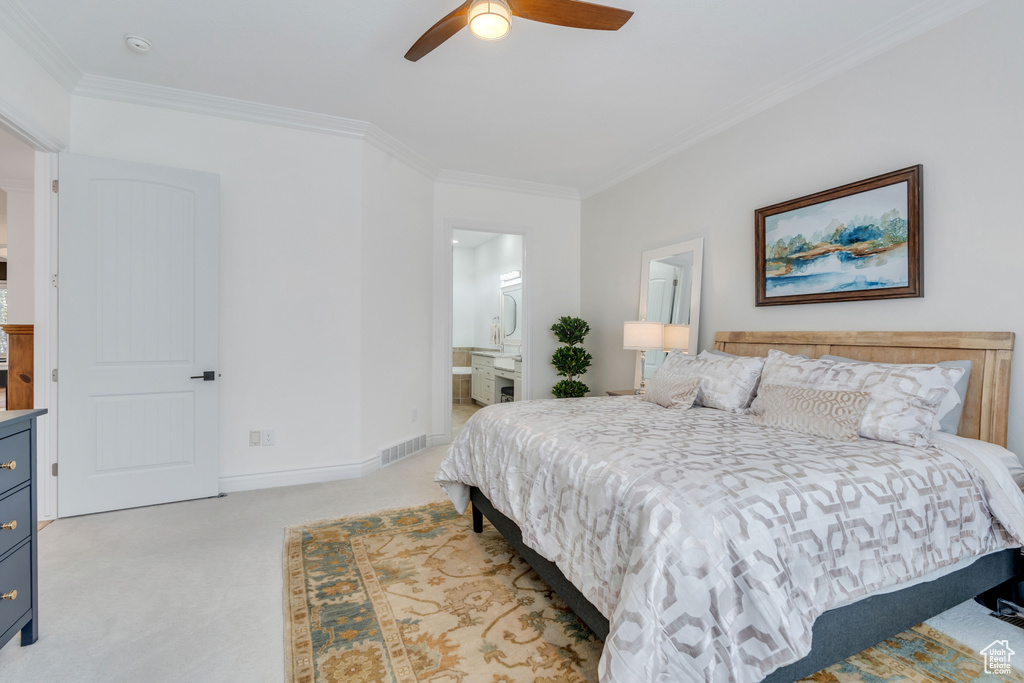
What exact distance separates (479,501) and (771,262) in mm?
2381

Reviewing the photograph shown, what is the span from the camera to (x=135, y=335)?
9.98ft

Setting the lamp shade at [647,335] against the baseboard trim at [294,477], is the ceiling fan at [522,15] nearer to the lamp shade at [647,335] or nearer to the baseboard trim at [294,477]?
the lamp shade at [647,335]

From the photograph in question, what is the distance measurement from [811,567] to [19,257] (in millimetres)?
6406

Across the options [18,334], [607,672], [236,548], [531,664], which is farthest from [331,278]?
[607,672]

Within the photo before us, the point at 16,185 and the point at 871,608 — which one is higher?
the point at 16,185

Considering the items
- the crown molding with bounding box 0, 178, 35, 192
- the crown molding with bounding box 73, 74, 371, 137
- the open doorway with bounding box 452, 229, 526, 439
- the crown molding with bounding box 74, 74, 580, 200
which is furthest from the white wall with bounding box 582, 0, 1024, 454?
the crown molding with bounding box 0, 178, 35, 192

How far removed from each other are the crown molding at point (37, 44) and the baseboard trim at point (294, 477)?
262 cm

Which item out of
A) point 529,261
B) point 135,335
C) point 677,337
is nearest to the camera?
point 135,335

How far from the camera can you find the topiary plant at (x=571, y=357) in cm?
491

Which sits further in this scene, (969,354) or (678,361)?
(678,361)

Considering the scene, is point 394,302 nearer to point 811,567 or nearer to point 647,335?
point 647,335

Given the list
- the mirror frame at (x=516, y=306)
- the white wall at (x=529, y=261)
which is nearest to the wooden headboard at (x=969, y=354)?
the white wall at (x=529, y=261)

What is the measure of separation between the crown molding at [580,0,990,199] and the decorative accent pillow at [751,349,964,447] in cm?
169

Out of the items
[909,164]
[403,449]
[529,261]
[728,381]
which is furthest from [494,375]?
[909,164]
